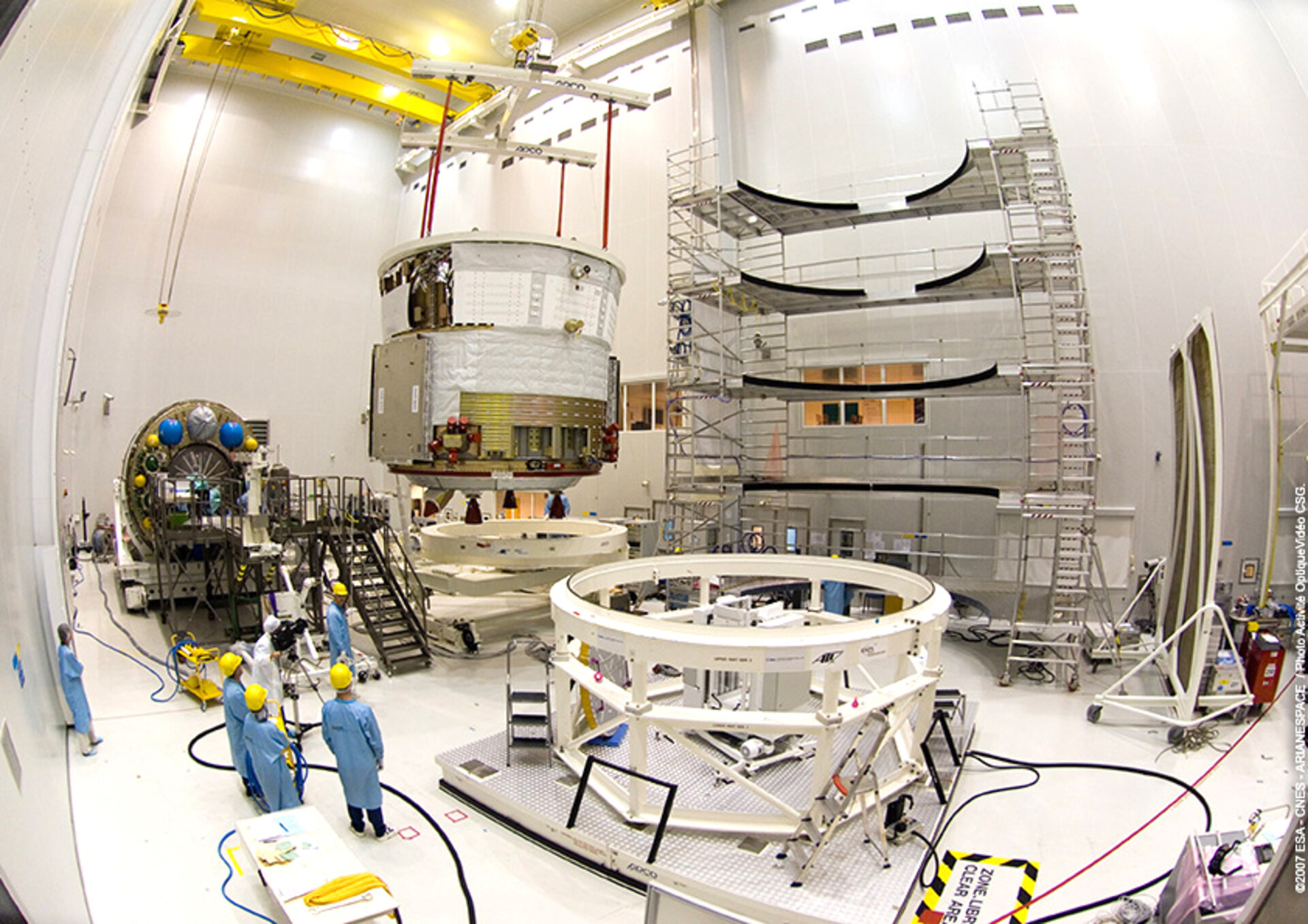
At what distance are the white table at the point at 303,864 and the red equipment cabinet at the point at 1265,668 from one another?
435 inches

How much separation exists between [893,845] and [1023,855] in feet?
4.15

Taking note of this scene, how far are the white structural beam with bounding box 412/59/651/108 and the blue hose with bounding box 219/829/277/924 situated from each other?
10.7 metres

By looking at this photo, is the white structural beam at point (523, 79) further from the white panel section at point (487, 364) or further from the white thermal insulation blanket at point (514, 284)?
the white panel section at point (487, 364)

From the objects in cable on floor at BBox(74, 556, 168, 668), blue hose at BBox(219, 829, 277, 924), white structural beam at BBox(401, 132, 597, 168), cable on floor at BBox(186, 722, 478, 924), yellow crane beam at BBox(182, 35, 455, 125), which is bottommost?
blue hose at BBox(219, 829, 277, 924)

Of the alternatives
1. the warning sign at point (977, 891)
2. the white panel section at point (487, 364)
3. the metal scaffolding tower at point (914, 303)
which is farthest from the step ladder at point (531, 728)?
the metal scaffolding tower at point (914, 303)

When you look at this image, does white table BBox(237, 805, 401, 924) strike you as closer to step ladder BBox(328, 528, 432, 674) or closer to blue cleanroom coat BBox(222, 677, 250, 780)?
blue cleanroom coat BBox(222, 677, 250, 780)

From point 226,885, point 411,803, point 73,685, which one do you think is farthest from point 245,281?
point 226,885

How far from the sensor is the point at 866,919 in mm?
5246

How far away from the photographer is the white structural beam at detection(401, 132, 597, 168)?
14188 mm

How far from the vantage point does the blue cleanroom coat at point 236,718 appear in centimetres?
720

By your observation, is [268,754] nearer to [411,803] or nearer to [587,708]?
[411,803]

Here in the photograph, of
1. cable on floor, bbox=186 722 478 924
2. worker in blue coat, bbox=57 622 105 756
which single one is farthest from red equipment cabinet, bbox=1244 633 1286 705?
worker in blue coat, bbox=57 622 105 756

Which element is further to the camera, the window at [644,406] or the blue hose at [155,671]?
the window at [644,406]

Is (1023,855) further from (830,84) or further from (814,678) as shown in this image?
(830,84)
